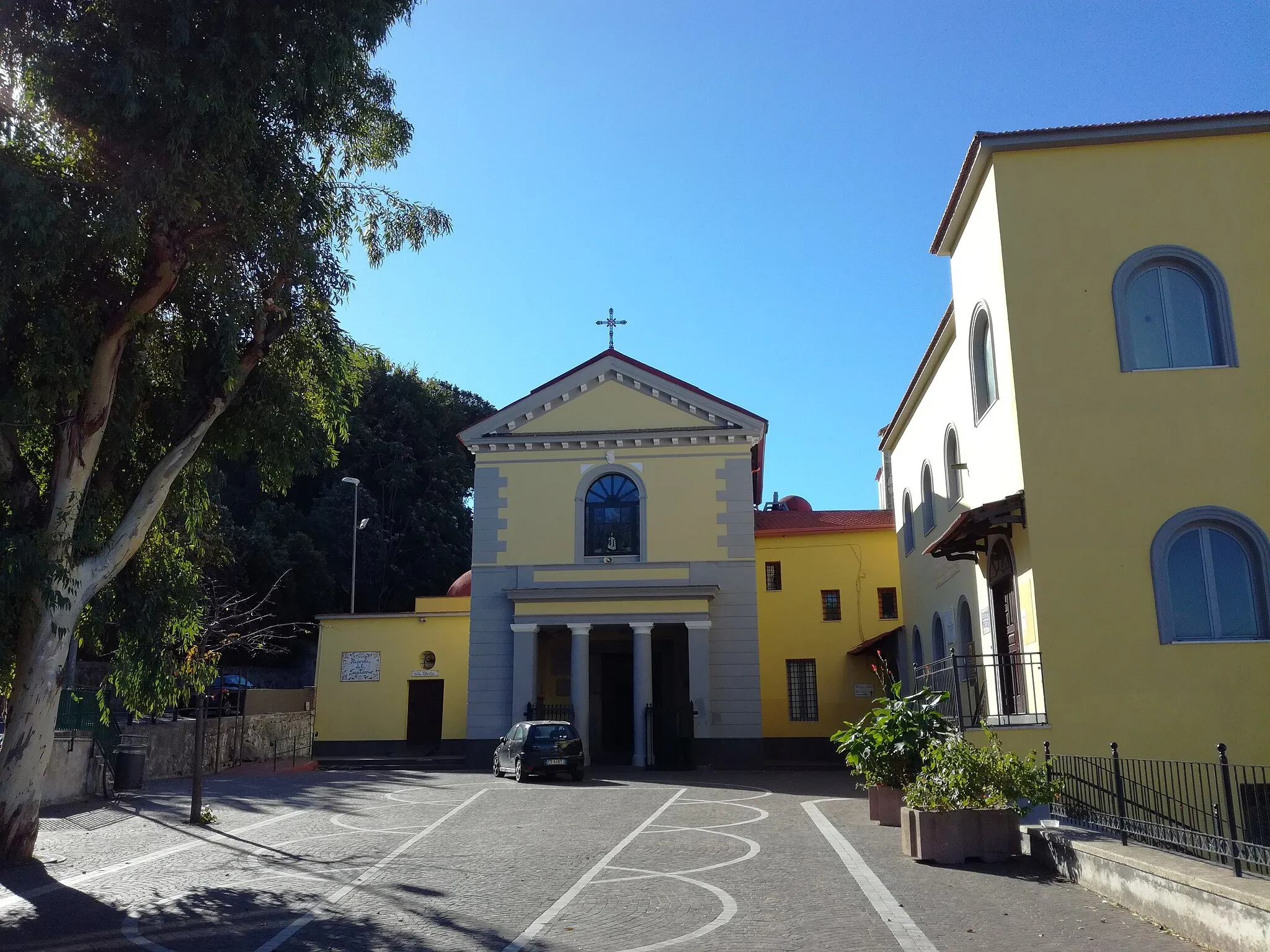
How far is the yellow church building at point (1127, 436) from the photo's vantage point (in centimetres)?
1285

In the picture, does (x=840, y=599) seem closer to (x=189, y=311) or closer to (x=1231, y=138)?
(x=1231, y=138)

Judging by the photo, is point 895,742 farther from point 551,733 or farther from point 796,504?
point 796,504

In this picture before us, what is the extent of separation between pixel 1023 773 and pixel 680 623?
16.8 metres

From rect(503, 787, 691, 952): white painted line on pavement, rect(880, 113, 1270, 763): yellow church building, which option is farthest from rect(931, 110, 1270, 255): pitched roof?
rect(503, 787, 691, 952): white painted line on pavement

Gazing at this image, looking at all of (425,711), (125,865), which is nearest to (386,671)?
(425,711)

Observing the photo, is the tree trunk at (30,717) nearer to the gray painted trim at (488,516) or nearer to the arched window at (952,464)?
the arched window at (952,464)

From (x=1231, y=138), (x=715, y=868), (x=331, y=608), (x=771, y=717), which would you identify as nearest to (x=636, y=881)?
(x=715, y=868)

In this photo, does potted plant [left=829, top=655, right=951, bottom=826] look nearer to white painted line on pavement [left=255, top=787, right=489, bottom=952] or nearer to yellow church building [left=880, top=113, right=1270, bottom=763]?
yellow church building [left=880, top=113, right=1270, bottom=763]

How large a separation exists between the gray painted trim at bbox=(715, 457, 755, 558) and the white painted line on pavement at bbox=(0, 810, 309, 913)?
1540cm

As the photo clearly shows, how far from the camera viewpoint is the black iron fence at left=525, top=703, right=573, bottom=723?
2708 centimetres

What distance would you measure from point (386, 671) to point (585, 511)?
9244 mm

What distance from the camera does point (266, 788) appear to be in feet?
70.2

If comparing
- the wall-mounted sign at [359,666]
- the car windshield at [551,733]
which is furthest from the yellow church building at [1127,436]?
the wall-mounted sign at [359,666]

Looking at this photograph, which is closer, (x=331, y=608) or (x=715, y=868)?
(x=715, y=868)
